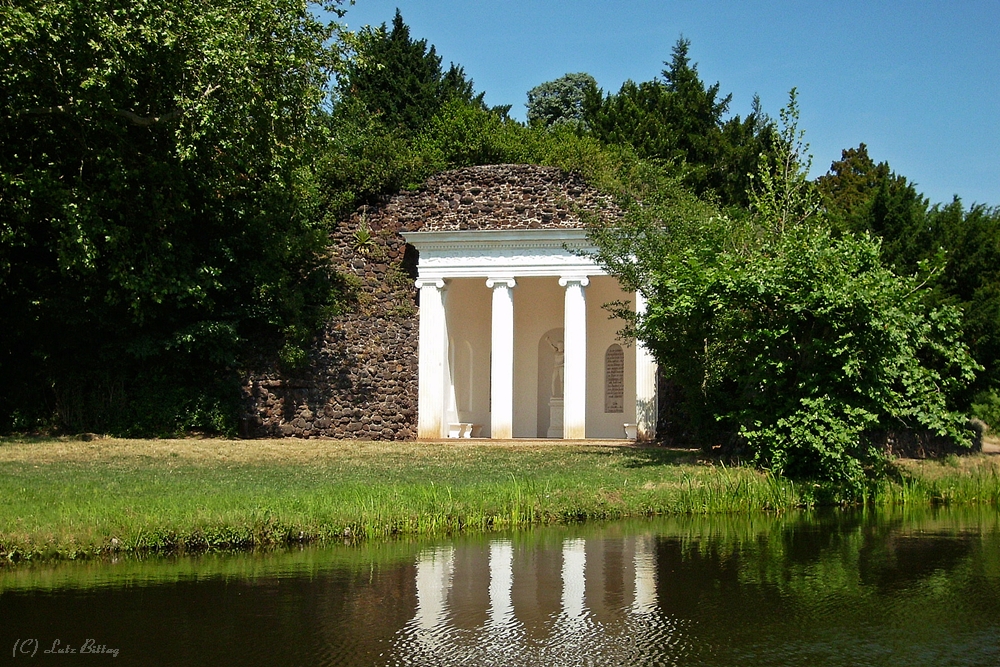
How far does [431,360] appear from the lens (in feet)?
94.3

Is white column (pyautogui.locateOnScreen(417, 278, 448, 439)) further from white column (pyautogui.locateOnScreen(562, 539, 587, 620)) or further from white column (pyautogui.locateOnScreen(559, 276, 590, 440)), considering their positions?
white column (pyautogui.locateOnScreen(562, 539, 587, 620))

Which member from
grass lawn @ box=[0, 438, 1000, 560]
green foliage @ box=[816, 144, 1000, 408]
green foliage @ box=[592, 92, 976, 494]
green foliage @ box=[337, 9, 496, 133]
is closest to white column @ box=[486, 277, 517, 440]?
grass lawn @ box=[0, 438, 1000, 560]

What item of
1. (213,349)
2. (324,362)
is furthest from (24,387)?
(324,362)

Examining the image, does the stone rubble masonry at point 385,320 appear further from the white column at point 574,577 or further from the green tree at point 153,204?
the white column at point 574,577

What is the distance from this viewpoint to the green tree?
20953mm

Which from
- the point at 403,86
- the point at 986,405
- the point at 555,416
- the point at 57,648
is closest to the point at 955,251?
the point at 986,405

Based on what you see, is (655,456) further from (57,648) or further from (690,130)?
(690,130)

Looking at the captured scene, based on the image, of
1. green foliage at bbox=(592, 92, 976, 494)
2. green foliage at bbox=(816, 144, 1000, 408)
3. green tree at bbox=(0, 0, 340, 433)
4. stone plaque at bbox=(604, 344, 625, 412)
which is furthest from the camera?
stone plaque at bbox=(604, 344, 625, 412)

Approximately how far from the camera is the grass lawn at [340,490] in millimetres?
12680

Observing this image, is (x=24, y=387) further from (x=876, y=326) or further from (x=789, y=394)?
(x=876, y=326)

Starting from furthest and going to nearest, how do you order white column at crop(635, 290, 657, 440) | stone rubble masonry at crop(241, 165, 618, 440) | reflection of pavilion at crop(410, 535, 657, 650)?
stone rubble masonry at crop(241, 165, 618, 440)
white column at crop(635, 290, 657, 440)
reflection of pavilion at crop(410, 535, 657, 650)

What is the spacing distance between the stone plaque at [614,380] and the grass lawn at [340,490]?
7477 millimetres

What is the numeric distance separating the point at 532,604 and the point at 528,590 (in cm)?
57

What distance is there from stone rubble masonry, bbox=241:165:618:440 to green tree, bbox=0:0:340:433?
37.3 inches
